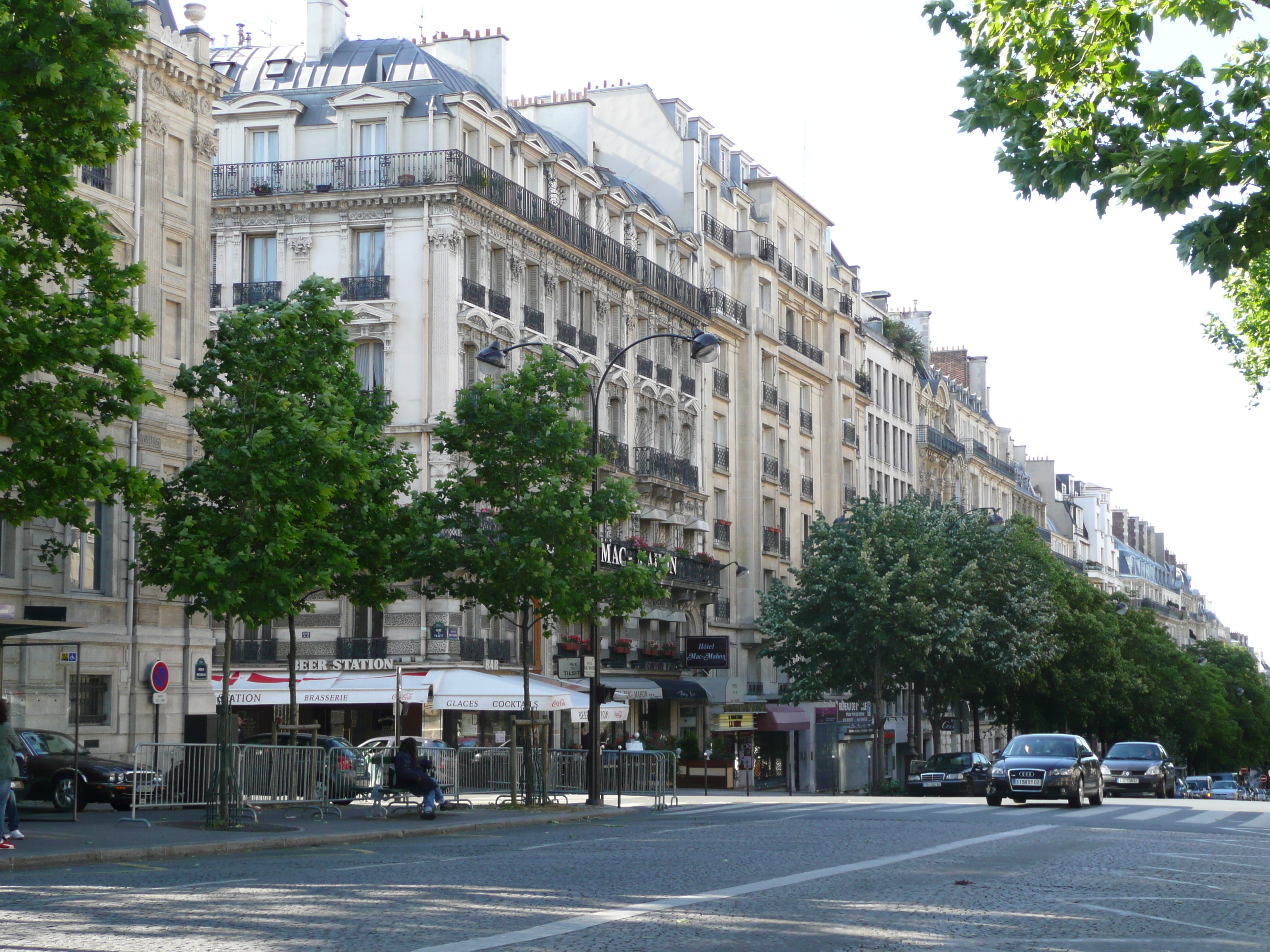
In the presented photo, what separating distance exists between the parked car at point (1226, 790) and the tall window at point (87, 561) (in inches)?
1912

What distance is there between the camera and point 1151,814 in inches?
1169

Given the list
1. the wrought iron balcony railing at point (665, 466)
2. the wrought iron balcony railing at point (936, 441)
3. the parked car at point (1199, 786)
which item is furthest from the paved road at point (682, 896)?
the wrought iron balcony railing at point (936, 441)

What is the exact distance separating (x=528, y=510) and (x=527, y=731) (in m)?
4.04

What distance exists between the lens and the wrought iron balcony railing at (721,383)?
6303 cm

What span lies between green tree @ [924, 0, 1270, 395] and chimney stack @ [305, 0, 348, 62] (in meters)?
39.8

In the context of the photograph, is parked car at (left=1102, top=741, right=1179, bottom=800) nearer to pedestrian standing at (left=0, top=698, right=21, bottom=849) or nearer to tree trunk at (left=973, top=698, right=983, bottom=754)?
tree trunk at (left=973, top=698, right=983, bottom=754)

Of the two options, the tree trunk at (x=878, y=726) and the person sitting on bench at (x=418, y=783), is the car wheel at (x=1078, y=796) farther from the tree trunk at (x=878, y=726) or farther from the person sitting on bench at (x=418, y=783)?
the tree trunk at (x=878, y=726)

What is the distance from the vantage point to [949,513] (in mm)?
58375

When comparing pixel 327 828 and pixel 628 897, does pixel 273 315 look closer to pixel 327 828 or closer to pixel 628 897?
pixel 327 828

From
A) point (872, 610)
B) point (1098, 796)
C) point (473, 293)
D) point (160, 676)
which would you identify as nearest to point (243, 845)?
point (160, 676)

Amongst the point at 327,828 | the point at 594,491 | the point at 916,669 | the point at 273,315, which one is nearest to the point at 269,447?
the point at 273,315

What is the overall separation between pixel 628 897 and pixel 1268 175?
23.5 ft

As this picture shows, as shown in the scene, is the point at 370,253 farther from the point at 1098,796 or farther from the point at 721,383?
the point at 1098,796

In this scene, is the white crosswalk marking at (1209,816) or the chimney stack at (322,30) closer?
the white crosswalk marking at (1209,816)
